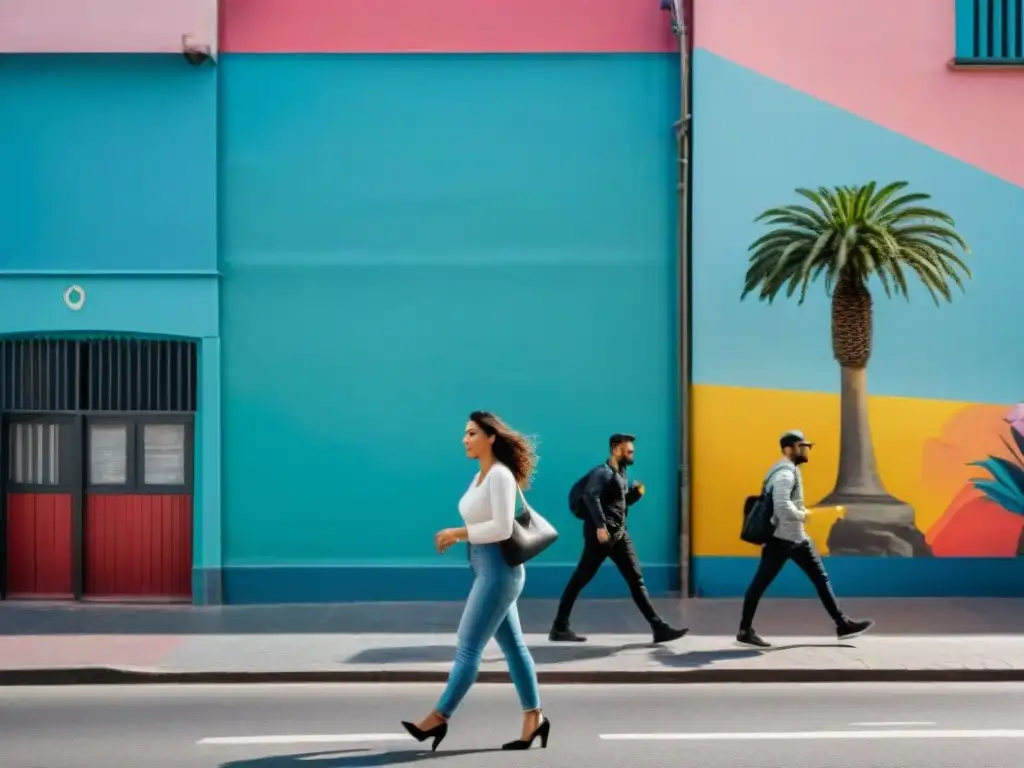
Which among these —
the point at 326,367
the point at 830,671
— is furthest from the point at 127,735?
the point at 326,367

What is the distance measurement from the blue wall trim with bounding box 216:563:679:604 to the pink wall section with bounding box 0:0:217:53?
519 cm

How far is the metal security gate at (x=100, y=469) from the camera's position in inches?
504

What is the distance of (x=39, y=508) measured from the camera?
12.9 metres

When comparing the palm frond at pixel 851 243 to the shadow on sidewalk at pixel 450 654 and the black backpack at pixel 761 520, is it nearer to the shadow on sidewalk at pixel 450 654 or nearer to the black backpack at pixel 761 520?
the black backpack at pixel 761 520

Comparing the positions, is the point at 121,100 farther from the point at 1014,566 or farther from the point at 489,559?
the point at 1014,566

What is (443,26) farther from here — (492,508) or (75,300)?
(492,508)

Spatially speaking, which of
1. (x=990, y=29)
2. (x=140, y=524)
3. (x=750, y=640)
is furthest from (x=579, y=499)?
(x=990, y=29)

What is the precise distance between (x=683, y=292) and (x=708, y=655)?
4.06m

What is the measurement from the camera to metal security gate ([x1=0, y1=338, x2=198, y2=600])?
12.8 meters

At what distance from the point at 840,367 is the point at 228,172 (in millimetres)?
6319

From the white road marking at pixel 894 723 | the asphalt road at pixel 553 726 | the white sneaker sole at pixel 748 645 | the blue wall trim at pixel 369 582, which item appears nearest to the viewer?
the asphalt road at pixel 553 726

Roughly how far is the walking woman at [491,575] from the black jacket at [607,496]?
3288 mm

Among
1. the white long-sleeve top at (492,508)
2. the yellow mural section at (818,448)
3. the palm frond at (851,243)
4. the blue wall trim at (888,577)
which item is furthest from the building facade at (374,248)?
the white long-sleeve top at (492,508)

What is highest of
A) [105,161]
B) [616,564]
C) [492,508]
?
[105,161]
